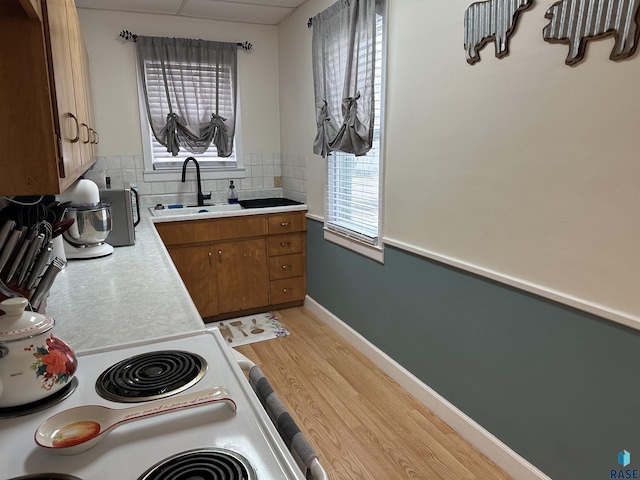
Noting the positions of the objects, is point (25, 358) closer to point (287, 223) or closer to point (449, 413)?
point (449, 413)

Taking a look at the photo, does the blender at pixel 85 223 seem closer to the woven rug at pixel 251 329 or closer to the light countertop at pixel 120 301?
the light countertop at pixel 120 301

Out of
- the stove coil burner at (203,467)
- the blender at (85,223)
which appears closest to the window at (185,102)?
the blender at (85,223)

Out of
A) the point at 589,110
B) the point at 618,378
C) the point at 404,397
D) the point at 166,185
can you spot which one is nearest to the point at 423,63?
the point at 589,110

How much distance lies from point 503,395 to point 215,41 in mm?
3414

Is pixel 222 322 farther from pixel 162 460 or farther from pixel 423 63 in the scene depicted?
pixel 162 460

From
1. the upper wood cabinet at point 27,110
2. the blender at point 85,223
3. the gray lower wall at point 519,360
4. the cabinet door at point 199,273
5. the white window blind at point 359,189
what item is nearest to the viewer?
the upper wood cabinet at point 27,110

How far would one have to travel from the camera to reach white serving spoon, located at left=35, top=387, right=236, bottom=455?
79cm

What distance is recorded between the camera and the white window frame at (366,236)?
8.14ft

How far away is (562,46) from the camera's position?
59.9 inches

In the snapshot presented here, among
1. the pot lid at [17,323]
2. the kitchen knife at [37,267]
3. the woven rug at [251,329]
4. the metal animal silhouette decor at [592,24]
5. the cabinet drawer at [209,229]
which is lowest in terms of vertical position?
the woven rug at [251,329]

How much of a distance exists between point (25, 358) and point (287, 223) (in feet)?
9.36

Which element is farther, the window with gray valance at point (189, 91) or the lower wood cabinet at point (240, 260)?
the window with gray valance at point (189, 91)

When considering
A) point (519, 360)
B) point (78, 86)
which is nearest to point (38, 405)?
point (78, 86)

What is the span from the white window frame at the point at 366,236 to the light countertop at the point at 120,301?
4.03 feet
